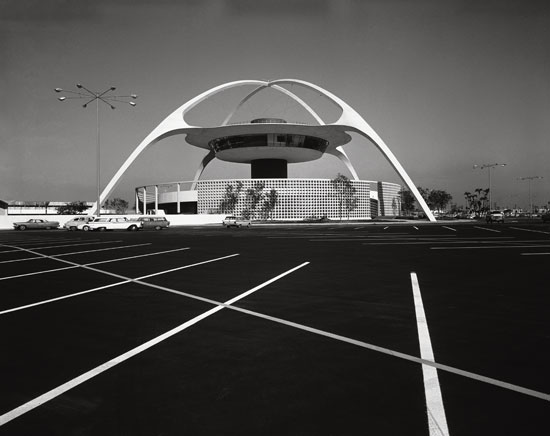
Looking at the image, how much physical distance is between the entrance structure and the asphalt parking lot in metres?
68.6

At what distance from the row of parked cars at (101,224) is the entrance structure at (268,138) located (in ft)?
93.9

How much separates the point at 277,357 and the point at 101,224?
4113 cm

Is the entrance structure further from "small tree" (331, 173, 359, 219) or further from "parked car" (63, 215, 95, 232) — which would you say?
"parked car" (63, 215, 95, 232)

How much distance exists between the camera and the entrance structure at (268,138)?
76688 mm

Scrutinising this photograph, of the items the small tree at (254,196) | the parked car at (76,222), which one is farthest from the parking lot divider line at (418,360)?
the small tree at (254,196)

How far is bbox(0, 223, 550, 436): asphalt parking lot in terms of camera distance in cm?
295

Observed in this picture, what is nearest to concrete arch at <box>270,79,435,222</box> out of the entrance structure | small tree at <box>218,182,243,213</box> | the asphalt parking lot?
the entrance structure

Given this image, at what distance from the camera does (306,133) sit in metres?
78.6

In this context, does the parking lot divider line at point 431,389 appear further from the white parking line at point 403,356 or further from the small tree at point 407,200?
the small tree at point 407,200

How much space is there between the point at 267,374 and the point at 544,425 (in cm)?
208

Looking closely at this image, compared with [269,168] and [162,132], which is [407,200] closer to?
[269,168]

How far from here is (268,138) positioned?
78688 millimetres

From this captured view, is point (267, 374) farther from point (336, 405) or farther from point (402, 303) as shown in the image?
point (402, 303)

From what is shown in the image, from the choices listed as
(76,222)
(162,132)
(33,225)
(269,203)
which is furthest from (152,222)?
(162,132)
